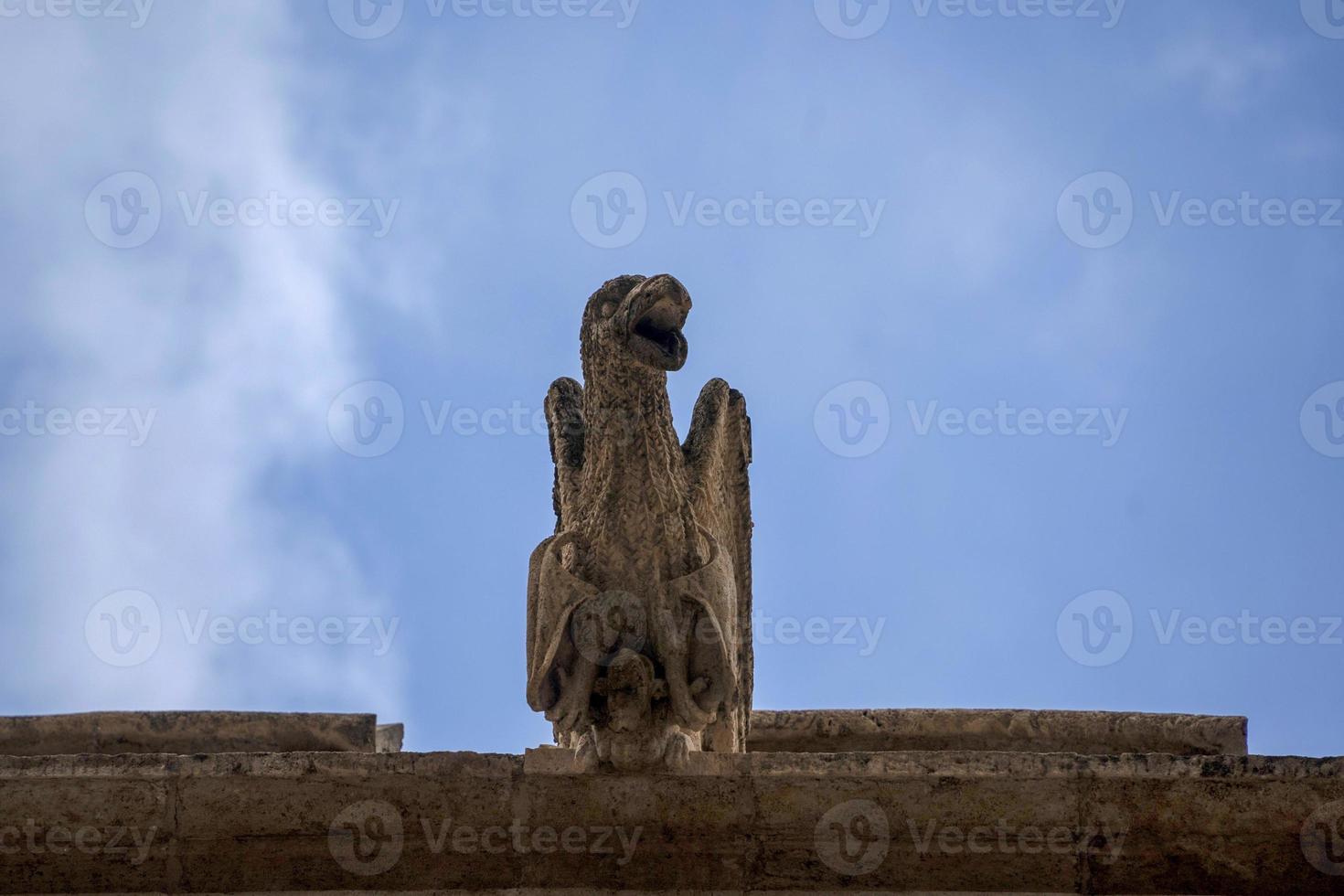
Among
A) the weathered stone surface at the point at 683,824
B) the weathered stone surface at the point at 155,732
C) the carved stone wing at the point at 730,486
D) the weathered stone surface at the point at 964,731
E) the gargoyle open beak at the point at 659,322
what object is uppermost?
the gargoyle open beak at the point at 659,322

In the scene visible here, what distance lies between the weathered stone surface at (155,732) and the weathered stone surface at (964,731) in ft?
7.11

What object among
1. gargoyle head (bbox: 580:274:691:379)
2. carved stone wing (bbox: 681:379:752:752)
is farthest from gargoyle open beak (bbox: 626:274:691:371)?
carved stone wing (bbox: 681:379:752:752)

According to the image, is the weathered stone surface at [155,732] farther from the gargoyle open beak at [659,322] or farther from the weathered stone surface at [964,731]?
the gargoyle open beak at [659,322]

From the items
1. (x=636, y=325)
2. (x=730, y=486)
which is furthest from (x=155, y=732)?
(x=636, y=325)

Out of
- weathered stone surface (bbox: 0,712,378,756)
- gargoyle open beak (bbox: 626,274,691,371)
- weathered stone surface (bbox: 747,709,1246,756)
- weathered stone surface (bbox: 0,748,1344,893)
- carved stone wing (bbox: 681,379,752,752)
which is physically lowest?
weathered stone surface (bbox: 0,748,1344,893)

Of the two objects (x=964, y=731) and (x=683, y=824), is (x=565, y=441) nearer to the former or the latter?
(x=683, y=824)

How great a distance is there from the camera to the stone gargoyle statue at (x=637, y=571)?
6.78 metres

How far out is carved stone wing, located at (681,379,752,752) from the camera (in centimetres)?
760

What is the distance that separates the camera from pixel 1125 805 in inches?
260

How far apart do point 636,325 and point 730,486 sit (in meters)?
1.06

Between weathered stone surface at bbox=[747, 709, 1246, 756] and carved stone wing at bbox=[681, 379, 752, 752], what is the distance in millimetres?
1948

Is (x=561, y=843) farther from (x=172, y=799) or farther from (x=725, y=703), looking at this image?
(x=172, y=799)

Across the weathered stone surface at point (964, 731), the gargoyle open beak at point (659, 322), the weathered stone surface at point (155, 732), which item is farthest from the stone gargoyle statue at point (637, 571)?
the weathered stone surface at point (155, 732)

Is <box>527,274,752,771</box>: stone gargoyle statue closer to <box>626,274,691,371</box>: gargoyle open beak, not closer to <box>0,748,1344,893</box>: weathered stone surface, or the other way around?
<box>626,274,691,371</box>: gargoyle open beak
